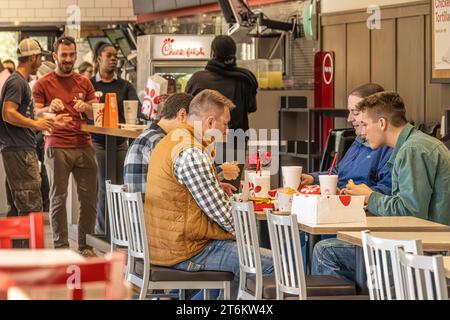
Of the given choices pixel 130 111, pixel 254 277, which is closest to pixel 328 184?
pixel 254 277

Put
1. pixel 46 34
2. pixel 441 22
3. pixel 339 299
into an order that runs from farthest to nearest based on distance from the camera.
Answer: pixel 46 34 → pixel 441 22 → pixel 339 299

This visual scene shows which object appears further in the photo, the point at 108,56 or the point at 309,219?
the point at 108,56

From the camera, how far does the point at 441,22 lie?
9.42 m

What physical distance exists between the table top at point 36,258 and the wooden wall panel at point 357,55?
850cm

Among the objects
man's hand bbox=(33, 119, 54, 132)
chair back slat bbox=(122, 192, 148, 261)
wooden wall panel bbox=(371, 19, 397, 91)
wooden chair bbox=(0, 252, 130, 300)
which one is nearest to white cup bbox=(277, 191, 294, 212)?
chair back slat bbox=(122, 192, 148, 261)

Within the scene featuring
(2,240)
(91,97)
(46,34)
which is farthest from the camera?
(46,34)

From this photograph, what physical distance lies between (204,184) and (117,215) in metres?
0.96

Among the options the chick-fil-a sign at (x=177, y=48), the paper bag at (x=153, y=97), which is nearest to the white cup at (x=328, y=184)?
the paper bag at (x=153, y=97)

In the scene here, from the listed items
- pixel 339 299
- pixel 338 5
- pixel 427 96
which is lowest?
pixel 339 299

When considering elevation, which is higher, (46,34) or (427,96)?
(46,34)

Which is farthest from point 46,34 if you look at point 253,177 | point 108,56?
point 253,177

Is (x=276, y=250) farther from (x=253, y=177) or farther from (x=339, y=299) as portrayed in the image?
(x=253, y=177)

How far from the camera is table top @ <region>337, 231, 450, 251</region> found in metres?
4.84
